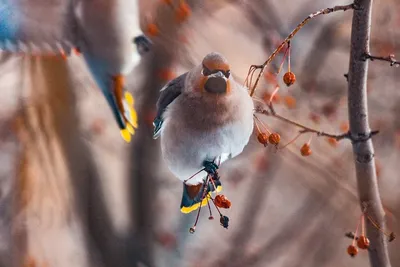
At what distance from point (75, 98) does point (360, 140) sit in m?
0.80

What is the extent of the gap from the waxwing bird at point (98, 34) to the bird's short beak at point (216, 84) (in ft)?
0.49

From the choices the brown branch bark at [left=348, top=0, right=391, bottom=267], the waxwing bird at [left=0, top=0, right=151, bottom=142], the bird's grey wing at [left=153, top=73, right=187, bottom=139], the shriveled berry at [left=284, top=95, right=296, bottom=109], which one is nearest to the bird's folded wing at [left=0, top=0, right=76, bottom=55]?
the waxwing bird at [left=0, top=0, right=151, bottom=142]

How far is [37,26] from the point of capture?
0.63m

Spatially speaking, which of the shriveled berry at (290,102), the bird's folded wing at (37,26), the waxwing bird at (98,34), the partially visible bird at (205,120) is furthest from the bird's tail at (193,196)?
the shriveled berry at (290,102)

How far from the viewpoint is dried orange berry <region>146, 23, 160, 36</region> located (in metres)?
1.02

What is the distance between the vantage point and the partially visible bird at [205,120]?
0.57 m

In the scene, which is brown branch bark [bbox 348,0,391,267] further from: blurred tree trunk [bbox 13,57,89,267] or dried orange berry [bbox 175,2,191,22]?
blurred tree trunk [bbox 13,57,89,267]

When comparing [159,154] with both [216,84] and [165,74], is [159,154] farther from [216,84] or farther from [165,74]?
[216,84]

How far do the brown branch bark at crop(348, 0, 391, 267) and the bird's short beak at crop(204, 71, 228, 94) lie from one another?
174 mm

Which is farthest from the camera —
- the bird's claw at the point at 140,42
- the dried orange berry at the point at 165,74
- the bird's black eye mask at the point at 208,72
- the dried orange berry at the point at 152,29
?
the dried orange berry at the point at 165,74

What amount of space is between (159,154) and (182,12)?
38 centimetres

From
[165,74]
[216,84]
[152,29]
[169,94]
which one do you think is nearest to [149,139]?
[165,74]

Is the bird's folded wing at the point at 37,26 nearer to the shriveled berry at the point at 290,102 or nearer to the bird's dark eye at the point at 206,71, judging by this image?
the bird's dark eye at the point at 206,71

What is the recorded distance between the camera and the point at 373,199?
69 centimetres
